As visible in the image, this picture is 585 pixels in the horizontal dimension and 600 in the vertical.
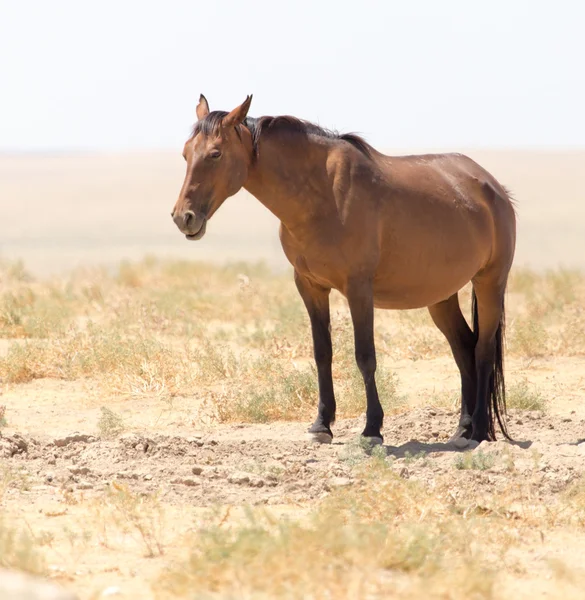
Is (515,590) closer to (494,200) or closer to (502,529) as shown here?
(502,529)

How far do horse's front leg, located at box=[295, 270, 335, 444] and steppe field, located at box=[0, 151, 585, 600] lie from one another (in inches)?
7.4

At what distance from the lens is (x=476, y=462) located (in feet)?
22.6

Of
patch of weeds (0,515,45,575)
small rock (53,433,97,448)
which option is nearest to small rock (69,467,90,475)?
small rock (53,433,97,448)

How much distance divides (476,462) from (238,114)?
2831mm

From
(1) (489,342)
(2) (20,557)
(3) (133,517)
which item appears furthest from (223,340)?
(2) (20,557)

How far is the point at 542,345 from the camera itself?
11.7 m

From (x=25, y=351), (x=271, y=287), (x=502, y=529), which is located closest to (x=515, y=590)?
(x=502, y=529)

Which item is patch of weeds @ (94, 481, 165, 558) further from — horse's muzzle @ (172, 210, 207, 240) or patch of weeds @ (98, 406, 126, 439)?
patch of weeds @ (98, 406, 126, 439)

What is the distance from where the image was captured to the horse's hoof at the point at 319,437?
788 centimetres

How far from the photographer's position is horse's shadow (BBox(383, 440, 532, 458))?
752 cm

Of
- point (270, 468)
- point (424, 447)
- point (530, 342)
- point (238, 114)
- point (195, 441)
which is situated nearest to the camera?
point (270, 468)

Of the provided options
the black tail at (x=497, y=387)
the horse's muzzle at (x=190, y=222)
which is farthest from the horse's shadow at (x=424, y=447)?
the horse's muzzle at (x=190, y=222)

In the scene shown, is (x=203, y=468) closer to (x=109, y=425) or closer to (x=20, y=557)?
(x=109, y=425)

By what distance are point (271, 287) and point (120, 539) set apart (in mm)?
12224
